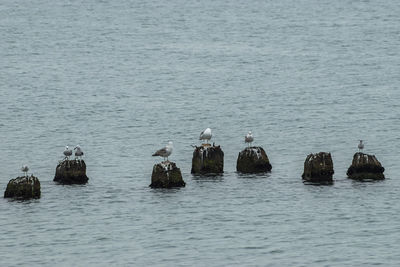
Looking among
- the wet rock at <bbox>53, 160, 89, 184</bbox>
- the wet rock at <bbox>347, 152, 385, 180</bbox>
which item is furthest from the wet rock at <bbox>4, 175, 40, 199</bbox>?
the wet rock at <bbox>347, 152, 385, 180</bbox>

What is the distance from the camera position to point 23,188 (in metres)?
53.4

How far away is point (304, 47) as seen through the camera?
137 metres

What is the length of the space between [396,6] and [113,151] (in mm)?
124292

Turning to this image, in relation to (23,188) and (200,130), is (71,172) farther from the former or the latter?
(200,130)

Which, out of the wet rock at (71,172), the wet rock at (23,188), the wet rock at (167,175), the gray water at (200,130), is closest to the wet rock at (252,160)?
the gray water at (200,130)

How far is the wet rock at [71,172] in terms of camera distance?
56.8 metres

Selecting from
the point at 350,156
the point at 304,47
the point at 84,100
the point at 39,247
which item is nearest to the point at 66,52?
the point at 304,47

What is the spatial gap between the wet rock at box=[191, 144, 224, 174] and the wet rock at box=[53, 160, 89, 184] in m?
6.17

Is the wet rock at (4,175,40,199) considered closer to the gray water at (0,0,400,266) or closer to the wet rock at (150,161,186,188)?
the gray water at (0,0,400,266)

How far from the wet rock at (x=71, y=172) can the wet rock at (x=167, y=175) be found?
→ 3970 millimetres

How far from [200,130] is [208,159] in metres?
21.1

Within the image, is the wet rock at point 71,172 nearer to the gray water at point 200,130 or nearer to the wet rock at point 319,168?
the gray water at point 200,130

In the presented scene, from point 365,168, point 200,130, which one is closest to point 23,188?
point 365,168

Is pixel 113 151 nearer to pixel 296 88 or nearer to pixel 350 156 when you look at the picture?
pixel 350 156
